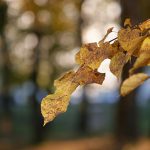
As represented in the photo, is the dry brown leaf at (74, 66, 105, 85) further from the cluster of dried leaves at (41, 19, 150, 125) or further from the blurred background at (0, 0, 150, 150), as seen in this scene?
the blurred background at (0, 0, 150, 150)

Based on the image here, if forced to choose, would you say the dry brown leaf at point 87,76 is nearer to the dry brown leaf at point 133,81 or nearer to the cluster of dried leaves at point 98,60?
the cluster of dried leaves at point 98,60

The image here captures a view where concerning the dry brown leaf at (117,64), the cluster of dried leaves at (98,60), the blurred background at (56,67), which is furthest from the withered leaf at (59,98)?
the blurred background at (56,67)

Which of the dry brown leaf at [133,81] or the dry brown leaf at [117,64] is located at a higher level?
the dry brown leaf at [117,64]

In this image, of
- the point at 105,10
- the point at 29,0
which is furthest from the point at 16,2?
the point at 105,10

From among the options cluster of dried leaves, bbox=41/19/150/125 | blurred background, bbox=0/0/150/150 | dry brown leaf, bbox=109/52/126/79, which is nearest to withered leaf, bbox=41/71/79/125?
cluster of dried leaves, bbox=41/19/150/125

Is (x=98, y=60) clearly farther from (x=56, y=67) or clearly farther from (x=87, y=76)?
(x=56, y=67)

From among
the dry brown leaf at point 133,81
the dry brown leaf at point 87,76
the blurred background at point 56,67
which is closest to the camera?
the dry brown leaf at point 133,81

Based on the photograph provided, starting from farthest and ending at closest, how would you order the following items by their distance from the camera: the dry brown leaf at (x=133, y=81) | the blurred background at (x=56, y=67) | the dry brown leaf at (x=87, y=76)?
the blurred background at (x=56, y=67)
the dry brown leaf at (x=87, y=76)
the dry brown leaf at (x=133, y=81)
